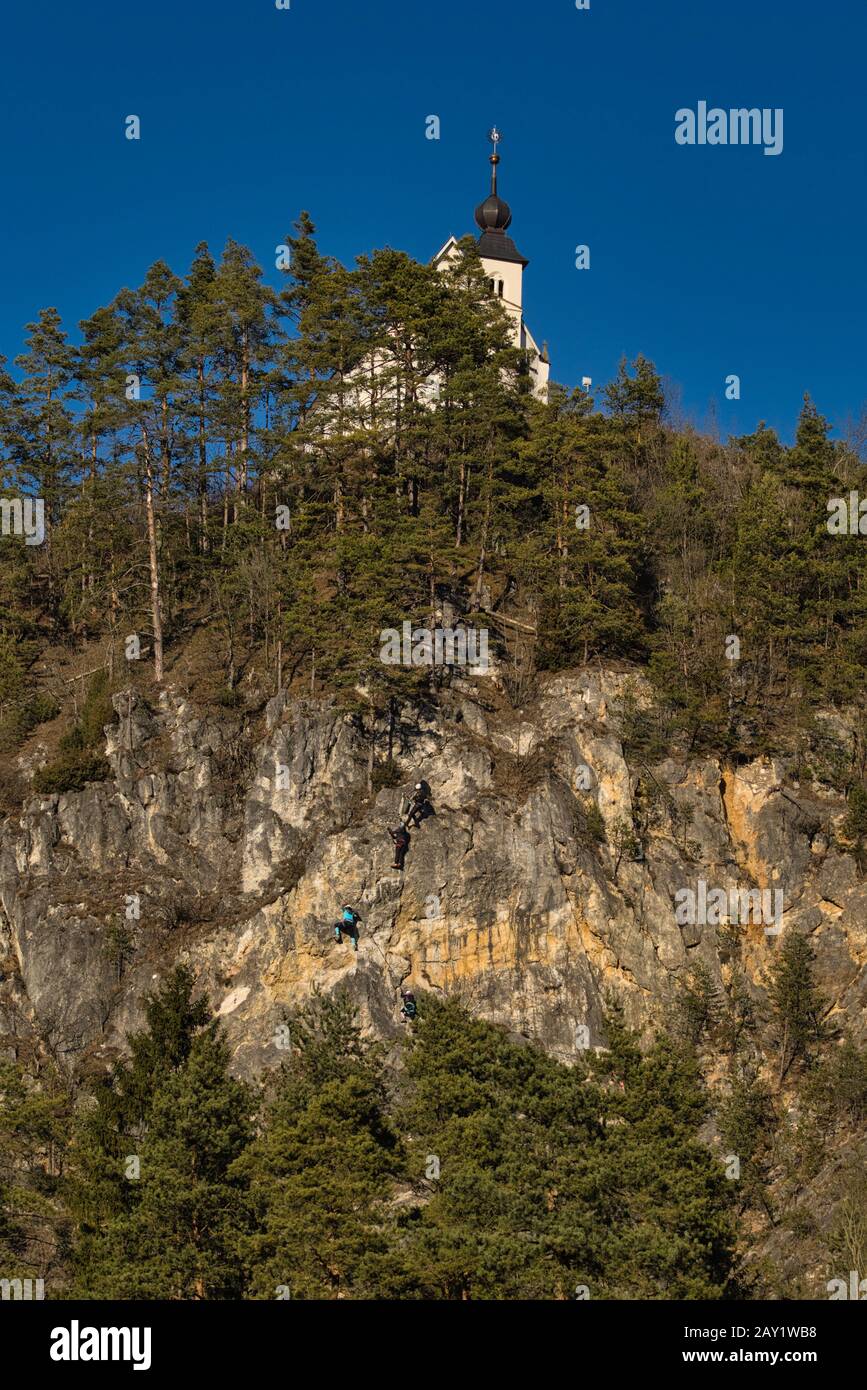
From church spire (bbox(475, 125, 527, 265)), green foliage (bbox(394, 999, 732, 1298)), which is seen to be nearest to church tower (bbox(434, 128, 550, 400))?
church spire (bbox(475, 125, 527, 265))

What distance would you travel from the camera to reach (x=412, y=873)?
4334 centimetres

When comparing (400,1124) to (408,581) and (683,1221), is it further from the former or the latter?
(408,581)

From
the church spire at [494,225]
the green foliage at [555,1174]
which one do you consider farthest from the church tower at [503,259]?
the green foliage at [555,1174]

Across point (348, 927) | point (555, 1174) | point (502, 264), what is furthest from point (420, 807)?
point (502, 264)

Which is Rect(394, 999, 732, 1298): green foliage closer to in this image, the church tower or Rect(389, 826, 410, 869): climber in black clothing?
Rect(389, 826, 410, 869): climber in black clothing

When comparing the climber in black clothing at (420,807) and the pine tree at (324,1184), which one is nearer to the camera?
the pine tree at (324,1184)

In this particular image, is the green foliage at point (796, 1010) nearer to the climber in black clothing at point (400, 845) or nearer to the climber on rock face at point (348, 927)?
the climber in black clothing at point (400, 845)

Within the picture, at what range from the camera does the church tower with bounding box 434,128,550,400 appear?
6656cm

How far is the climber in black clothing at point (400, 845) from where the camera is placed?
43.1m

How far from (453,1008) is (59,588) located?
28104 millimetres

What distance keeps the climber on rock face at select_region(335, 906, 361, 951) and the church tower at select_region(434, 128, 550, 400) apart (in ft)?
95.9

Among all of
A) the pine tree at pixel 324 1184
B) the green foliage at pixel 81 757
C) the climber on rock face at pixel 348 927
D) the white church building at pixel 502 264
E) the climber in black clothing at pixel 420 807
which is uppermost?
the white church building at pixel 502 264

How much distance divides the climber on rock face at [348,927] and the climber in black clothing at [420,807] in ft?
9.79

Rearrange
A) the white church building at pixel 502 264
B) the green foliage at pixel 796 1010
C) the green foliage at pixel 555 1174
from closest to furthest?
the green foliage at pixel 555 1174, the green foliage at pixel 796 1010, the white church building at pixel 502 264
